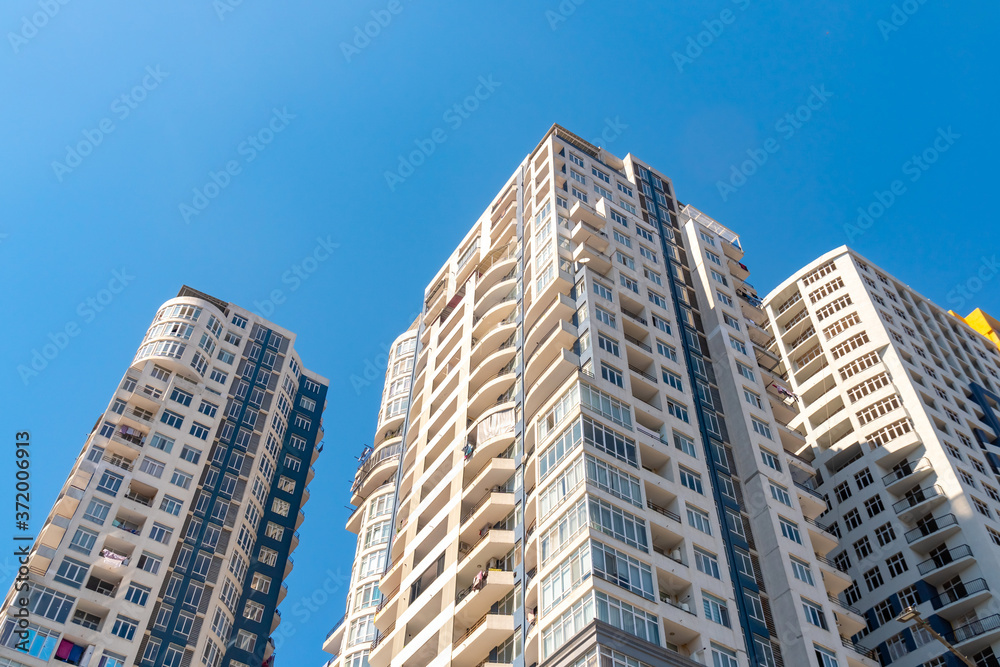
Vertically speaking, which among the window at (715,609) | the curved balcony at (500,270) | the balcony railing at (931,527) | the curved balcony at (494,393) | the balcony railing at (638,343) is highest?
the curved balcony at (500,270)

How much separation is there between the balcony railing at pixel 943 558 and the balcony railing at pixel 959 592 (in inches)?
65.2

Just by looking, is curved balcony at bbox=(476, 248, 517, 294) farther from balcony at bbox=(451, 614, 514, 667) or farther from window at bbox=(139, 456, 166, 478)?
window at bbox=(139, 456, 166, 478)

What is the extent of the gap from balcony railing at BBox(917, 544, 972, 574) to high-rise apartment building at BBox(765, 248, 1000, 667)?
0.08 m

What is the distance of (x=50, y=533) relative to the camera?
246ft

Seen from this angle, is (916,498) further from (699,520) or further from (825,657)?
(699,520)

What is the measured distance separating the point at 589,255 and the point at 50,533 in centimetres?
4647

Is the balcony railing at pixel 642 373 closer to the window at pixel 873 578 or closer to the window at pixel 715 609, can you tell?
the window at pixel 715 609

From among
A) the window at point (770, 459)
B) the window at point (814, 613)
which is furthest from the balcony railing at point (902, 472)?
the window at point (814, 613)

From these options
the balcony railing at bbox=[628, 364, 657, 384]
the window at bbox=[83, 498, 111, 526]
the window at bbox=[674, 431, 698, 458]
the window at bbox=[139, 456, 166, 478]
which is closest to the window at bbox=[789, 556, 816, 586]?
the window at bbox=[674, 431, 698, 458]

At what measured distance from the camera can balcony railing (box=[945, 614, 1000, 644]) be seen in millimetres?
59375

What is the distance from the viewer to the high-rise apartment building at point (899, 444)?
63.6 meters

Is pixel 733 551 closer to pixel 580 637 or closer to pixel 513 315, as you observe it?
pixel 580 637

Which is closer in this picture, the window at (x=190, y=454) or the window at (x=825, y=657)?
the window at (x=825, y=657)

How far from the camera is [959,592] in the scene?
63.6 metres
